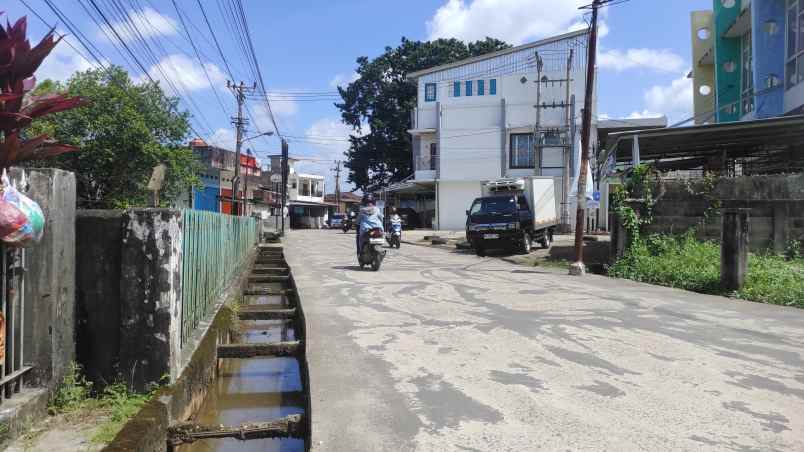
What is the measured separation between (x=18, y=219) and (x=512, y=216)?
690 inches

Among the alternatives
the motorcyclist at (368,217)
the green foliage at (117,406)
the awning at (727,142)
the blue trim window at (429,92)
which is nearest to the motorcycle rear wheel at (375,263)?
the motorcyclist at (368,217)

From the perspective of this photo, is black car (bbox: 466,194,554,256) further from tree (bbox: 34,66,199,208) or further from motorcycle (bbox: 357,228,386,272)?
tree (bbox: 34,66,199,208)

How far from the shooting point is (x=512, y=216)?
19578mm

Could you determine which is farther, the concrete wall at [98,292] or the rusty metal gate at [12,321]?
the concrete wall at [98,292]

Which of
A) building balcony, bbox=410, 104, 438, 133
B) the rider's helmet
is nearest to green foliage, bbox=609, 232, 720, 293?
the rider's helmet

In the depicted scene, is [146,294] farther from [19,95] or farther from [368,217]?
[368,217]

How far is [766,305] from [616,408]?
6.65 m

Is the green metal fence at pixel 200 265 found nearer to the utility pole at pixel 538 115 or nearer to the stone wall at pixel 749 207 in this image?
the stone wall at pixel 749 207

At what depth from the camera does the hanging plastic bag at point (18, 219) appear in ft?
9.73

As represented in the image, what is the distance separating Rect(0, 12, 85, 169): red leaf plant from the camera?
290cm

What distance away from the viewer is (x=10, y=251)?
326 centimetres

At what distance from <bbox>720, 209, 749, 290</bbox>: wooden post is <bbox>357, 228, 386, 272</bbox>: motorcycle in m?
6.65

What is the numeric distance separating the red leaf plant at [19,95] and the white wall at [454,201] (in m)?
34.7

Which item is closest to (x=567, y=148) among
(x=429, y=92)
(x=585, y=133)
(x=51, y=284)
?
(x=429, y=92)
